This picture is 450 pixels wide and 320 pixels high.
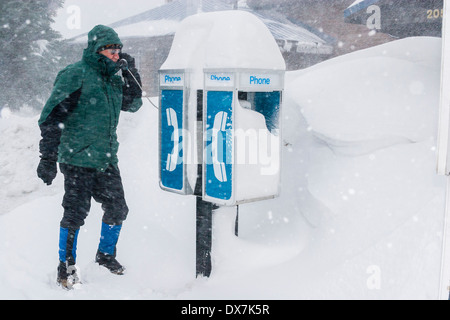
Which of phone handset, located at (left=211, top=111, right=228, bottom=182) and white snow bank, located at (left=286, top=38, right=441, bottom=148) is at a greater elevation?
white snow bank, located at (left=286, top=38, right=441, bottom=148)

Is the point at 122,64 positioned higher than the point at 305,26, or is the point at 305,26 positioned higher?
the point at 305,26

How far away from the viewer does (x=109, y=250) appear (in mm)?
3920

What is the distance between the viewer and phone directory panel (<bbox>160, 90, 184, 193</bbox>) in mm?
3840

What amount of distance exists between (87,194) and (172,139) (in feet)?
2.52

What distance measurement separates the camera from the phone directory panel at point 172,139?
384 cm

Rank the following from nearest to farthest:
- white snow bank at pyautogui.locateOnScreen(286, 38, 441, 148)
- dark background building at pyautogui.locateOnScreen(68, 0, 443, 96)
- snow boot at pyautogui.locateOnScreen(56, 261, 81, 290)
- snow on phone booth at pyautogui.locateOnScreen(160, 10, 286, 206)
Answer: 1. snow on phone booth at pyautogui.locateOnScreen(160, 10, 286, 206)
2. snow boot at pyautogui.locateOnScreen(56, 261, 81, 290)
3. white snow bank at pyautogui.locateOnScreen(286, 38, 441, 148)
4. dark background building at pyautogui.locateOnScreen(68, 0, 443, 96)

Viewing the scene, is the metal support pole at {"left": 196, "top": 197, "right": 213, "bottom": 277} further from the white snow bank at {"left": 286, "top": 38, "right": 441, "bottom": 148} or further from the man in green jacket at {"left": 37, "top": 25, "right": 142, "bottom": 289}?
the white snow bank at {"left": 286, "top": 38, "right": 441, "bottom": 148}

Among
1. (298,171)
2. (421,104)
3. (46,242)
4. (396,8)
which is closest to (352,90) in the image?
(421,104)

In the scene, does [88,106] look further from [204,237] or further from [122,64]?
[204,237]

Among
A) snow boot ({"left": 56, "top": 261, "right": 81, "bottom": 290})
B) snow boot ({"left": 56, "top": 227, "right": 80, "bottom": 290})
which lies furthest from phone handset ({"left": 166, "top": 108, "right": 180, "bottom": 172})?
snow boot ({"left": 56, "top": 261, "right": 81, "bottom": 290})

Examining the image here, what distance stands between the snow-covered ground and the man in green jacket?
526 mm

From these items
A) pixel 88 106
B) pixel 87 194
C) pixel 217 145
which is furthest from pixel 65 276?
pixel 217 145

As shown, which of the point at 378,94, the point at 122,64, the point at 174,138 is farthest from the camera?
the point at 378,94

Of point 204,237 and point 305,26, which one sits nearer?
point 204,237
